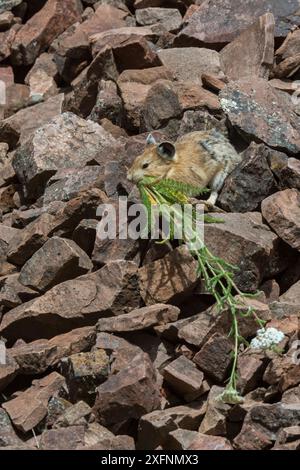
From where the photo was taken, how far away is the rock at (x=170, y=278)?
28.8 feet

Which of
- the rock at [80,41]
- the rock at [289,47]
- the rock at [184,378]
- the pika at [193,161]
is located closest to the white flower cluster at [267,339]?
the rock at [184,378]

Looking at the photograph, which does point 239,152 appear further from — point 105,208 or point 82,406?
point 82,406

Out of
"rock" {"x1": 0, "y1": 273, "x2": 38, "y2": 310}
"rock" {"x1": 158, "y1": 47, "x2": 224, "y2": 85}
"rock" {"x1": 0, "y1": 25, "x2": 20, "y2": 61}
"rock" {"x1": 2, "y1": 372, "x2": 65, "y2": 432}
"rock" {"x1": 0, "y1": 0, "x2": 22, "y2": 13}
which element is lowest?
"rock" {"x1": 0, "y1": 25, "x2": 20, "y2": 61}

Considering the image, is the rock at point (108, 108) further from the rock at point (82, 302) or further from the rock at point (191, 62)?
the rock at point (82, 302)

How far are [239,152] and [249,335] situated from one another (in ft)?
8.60

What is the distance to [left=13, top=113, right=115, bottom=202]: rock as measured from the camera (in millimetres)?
11148

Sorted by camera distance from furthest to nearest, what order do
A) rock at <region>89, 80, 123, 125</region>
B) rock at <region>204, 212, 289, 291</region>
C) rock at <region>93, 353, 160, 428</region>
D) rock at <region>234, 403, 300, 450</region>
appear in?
rock at <region>89, 80, 123, 125</region> < rock at <region>204, 212, 289, 291</region> < rock at <region>93, 353, 160, 428</region> < rock at <region>234, 403, 300, 450</region>

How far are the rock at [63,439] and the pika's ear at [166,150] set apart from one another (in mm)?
3182

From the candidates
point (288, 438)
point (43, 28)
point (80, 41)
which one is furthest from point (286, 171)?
point (43, 28)

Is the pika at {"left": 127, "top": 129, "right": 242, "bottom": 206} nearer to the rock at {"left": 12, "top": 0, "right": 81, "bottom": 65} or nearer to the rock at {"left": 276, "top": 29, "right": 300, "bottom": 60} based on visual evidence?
the rock at {"left": 276, "top": 29, "right": 300, "bottom": 60}

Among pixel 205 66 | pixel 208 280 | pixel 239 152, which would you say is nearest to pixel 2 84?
pixel 205 66

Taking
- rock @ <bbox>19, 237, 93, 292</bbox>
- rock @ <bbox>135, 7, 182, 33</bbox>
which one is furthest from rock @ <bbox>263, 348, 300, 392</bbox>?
rock @ <bbox>135, 7, 182, 33</bbox>

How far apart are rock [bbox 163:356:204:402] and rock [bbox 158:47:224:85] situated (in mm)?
4486
